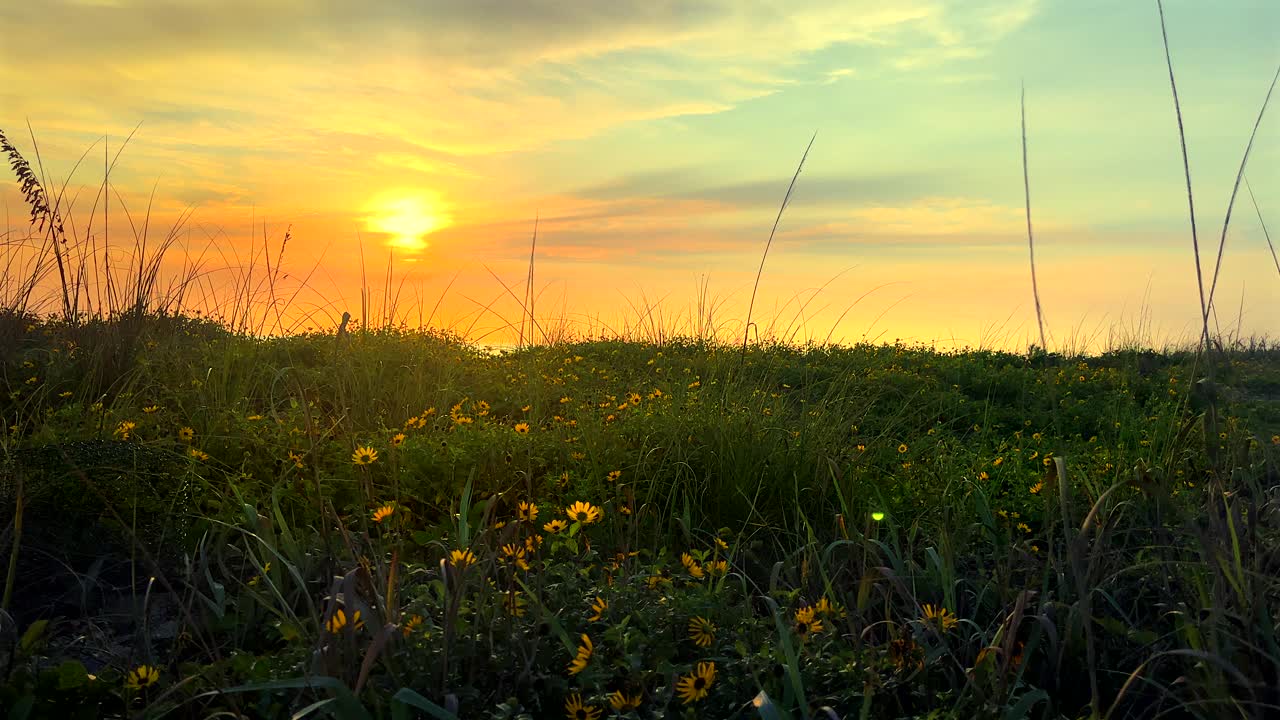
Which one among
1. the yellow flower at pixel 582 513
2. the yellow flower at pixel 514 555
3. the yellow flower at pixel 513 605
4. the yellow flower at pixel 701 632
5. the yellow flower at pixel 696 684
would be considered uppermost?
the yellow flower at pixel 582 513

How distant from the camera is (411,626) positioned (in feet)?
7.59

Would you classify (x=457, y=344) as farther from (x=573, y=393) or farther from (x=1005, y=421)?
(x=1005, y=421)

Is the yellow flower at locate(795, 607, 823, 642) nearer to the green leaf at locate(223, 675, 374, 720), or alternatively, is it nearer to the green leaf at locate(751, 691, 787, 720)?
the green leaf at locate(751, 691, 787, 720)

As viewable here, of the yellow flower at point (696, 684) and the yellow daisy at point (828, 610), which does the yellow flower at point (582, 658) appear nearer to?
the yellow flower at point (696, 684)

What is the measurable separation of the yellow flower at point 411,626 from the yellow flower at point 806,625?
0.95 meters

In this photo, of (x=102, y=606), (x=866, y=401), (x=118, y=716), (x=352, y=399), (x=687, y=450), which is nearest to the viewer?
(x=118, y=716)

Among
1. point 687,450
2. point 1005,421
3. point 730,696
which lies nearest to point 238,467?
point 687,450

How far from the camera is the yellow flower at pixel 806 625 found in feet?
7.62

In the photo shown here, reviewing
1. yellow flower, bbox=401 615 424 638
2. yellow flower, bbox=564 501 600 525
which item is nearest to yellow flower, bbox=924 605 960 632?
yellow flower, bbox=564 501 600 525

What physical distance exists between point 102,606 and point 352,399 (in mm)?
2902

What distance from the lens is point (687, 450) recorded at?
174 inches

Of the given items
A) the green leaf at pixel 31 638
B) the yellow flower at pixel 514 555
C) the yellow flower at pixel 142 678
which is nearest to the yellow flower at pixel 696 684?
the yellow flower at pixel 514 555

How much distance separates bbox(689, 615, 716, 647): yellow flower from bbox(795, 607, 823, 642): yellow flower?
22cm

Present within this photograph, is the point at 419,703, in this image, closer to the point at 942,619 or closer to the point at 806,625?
the point at 806,625
